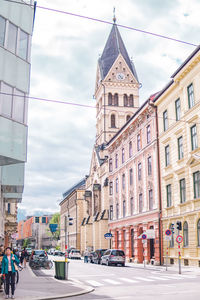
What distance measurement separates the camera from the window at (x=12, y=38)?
16875 millimetres

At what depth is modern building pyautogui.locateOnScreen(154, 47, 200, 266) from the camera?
29.1 m

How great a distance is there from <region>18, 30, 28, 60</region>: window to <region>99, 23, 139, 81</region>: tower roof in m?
61.3

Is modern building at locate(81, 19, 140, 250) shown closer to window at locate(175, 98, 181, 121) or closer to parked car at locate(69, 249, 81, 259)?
parked car at locate(69, 249, 81, 259)

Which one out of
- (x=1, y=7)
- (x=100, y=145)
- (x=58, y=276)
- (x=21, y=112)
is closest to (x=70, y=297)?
(x=58, y=276)

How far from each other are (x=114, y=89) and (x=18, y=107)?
206 feet

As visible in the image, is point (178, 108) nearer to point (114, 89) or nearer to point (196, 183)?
point (196, 183)

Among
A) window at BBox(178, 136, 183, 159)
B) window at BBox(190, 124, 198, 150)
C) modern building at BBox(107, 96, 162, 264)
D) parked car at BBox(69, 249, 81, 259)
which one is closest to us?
window at BBox(190, 124, 198, 150)

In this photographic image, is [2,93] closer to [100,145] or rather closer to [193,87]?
[193,87]

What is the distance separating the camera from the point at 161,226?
3556 centimetres

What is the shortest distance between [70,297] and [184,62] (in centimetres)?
2305

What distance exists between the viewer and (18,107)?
16.5 metres

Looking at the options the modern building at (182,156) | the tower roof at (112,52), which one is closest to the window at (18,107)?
the modern building at (182,156)

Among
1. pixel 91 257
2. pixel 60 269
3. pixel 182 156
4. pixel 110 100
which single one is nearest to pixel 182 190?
pixel 182 156

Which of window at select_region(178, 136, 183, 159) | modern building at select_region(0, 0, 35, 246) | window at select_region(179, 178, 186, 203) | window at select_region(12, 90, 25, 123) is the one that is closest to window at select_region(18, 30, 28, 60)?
modern building at select_region(0, 0, 35, 246)
